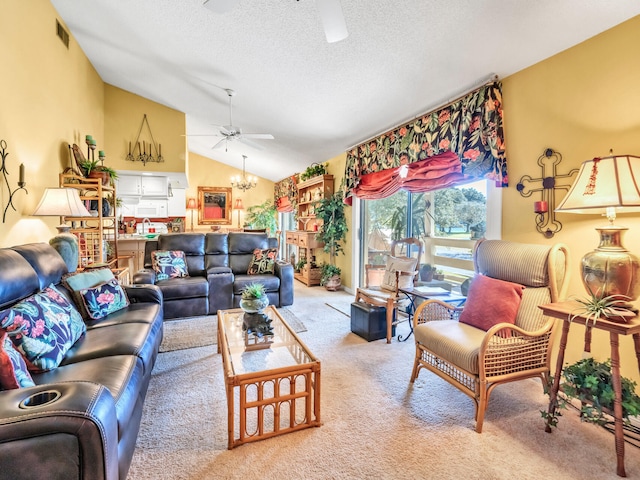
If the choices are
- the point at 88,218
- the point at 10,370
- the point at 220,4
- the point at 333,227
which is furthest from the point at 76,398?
the point at 333,227

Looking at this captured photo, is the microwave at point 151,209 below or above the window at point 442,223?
above

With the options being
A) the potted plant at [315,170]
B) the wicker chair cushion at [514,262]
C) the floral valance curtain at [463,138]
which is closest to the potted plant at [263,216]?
the potted plant at [315,170]

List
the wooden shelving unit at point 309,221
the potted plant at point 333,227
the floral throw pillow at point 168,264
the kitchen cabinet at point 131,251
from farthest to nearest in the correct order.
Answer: the wooden shelving unit at point 309,221, the potted plant at point 333,227, the kitchen cabinet at point 131,251, the floral throw pillow at point 168,264

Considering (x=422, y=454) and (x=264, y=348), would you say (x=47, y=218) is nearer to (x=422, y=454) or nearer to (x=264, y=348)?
(x=264, y=348)

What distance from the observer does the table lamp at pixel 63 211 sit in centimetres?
281

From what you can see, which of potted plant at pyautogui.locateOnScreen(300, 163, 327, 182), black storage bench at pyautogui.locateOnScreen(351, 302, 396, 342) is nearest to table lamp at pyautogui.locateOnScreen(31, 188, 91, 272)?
black storage bench at pyautogui.locateOnScreen(351, 302, 396, 342)

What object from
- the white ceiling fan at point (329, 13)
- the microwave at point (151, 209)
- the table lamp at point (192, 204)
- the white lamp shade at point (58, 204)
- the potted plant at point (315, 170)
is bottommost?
the white lamp shade at point (58, 204)

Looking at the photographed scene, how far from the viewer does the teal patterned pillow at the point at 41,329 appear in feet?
5.08

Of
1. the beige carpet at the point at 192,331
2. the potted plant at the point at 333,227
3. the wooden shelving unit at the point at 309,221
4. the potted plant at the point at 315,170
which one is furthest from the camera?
the potted plant at the point at 315,170

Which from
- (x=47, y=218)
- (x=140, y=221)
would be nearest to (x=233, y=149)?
(x=140, y=221)

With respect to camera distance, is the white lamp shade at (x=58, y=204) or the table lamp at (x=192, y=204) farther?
the table lamp at (x=192, y=204)

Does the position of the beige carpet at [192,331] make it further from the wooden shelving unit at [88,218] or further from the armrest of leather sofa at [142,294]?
the wooden shelving unit at [88,218]

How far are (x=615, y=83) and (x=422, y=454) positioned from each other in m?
2.50

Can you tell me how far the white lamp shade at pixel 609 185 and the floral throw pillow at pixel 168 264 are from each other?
4.13m
